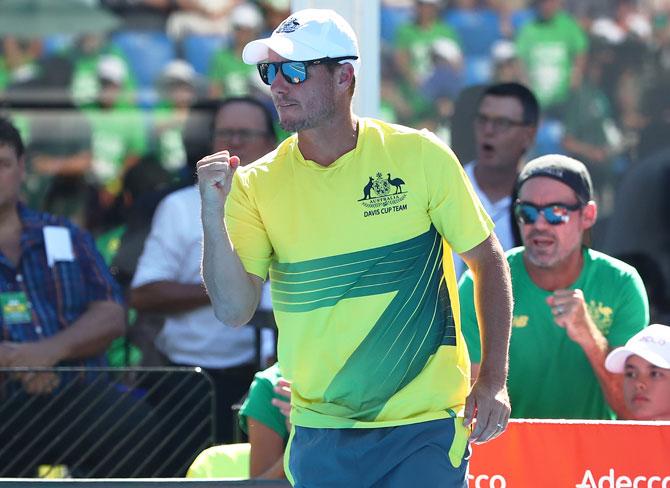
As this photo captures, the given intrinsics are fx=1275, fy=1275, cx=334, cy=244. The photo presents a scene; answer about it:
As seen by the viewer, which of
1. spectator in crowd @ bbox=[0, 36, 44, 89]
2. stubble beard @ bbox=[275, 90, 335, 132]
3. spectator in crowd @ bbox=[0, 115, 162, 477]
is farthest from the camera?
spectator in crowd @ bbox=[0, 36, 44, 89]

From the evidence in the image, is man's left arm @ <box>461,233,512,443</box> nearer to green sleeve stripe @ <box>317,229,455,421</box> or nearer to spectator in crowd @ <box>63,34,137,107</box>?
green sleeve stripe @ <box>317,229,455,421</box>

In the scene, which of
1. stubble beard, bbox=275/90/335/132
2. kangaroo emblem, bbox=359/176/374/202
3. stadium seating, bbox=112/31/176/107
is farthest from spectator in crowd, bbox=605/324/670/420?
stadium seating, bbox=112/31/176/107

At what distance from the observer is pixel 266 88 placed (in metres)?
6.42

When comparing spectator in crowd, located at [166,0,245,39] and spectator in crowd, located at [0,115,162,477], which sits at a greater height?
spectator in crowd, located at [166,0,245,39]

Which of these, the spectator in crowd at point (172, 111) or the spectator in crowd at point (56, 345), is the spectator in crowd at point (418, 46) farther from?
the spectator in crowd at point (56, 345)

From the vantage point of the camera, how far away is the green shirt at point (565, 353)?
4371mm

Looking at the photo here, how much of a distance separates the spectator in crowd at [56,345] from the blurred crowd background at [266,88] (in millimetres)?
1102

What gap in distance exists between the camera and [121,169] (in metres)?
6.50

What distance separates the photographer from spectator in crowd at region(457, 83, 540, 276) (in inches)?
223

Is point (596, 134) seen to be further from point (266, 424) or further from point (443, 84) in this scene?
point (266, 424)

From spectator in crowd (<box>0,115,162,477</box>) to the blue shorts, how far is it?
1.97 m

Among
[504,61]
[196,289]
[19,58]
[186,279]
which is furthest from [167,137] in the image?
[504,61]

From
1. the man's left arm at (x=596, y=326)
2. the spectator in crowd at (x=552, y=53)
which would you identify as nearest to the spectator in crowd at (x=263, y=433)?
the man's left arm at (x=596, y=326)

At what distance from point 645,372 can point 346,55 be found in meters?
1.70
